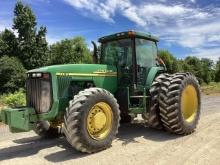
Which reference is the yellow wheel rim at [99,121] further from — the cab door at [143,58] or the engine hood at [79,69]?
the cab door at [143,58]

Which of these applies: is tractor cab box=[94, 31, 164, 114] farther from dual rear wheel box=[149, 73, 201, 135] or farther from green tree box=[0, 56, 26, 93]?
green tree box=[0, 56, 26, 93]

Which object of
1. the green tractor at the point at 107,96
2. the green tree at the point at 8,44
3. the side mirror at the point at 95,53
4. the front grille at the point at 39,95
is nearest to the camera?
the green tractor at the point at 107,96

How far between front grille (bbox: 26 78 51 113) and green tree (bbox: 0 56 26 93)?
2935cm

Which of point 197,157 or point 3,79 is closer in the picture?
point 197,157

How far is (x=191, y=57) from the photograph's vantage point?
247 ft

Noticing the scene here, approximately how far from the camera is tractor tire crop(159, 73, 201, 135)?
A: 9164 mm

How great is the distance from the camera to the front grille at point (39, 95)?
26.5 ft

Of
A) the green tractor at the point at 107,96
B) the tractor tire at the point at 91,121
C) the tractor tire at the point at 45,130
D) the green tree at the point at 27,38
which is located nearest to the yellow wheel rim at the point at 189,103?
the green tractor at the point at 107,96

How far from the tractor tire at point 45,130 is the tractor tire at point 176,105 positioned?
112 inches

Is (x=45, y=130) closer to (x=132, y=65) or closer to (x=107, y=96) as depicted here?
(x=107, y=96)

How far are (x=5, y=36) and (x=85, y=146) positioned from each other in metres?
38.4

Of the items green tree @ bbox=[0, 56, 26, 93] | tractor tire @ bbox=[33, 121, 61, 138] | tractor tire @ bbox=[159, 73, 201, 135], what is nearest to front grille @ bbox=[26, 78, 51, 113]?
tractor tire @ bbox=[33, 121, 61, 138]

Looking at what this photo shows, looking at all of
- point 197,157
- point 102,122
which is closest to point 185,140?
point 197,157

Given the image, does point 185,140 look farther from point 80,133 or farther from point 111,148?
point 80,133
